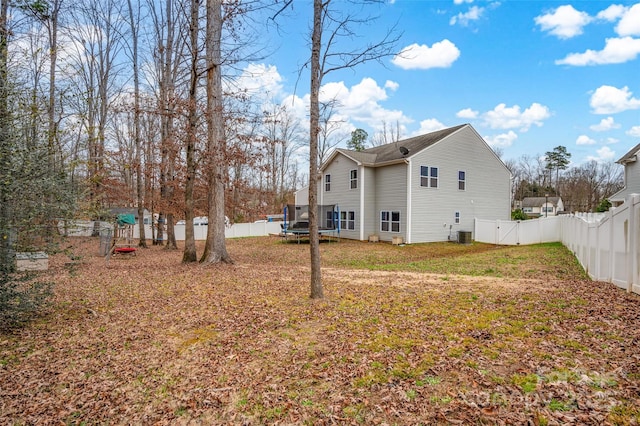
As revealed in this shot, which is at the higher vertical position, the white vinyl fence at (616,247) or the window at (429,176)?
the window at (429,176)

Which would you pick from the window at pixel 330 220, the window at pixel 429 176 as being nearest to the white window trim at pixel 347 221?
the window at pixel 330 220

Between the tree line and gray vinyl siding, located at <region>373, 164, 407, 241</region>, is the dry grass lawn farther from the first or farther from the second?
the tree line

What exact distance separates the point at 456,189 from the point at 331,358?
18.6m

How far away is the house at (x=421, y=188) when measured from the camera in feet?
60.7

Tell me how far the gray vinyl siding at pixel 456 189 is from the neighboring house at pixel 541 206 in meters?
36.1

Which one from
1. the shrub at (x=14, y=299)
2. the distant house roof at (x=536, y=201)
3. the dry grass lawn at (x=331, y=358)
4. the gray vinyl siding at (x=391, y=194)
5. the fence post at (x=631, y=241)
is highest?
the distant house roof at (x=536, y=201)

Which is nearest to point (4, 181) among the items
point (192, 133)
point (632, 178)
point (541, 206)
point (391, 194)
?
point (192, 133)

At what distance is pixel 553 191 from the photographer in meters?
53.5

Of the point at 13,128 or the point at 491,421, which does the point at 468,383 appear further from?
the point at 13,128

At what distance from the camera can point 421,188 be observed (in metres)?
18.6

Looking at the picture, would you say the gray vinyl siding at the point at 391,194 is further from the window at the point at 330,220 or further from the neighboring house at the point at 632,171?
the neighboring house at the point at 632,171

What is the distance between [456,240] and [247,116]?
14.3m

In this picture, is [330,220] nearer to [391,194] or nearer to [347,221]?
[347,221]

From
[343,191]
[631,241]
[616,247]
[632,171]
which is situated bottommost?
[616,247]
